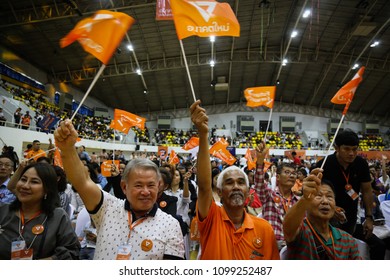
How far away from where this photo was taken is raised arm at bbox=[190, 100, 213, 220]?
1507 millimetres

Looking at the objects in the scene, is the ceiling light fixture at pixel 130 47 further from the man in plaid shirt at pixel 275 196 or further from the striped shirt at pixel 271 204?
the striped shirt at pixel 271 204

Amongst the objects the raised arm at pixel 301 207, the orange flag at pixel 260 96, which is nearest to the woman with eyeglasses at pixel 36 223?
the raised arm at pixel 301 207

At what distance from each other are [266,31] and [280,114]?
444 inches

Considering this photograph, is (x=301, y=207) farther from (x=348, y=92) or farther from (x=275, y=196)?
(x=348, y=92)

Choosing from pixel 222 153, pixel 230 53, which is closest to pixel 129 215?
pixel 222 153

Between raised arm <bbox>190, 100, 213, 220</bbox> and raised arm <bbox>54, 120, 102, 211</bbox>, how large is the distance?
588 millimetres

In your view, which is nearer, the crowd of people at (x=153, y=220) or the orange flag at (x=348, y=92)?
the crowd of people at (x=153, y=220)

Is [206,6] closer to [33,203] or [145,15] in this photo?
[33,203]

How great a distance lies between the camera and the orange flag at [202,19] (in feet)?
6.41

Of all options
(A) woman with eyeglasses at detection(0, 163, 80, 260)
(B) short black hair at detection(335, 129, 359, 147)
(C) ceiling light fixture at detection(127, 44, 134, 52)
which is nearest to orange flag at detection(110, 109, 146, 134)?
(A) woman with eyeglasses at detection(0, 163, 80, 260)

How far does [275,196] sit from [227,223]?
101cm

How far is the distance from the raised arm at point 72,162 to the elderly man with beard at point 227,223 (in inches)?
23.6

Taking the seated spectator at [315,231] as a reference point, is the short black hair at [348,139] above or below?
above

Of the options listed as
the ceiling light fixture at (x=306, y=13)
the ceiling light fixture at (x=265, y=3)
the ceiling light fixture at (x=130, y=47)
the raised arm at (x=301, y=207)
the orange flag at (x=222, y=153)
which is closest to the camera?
the raised arm at (x=301, y=207)
